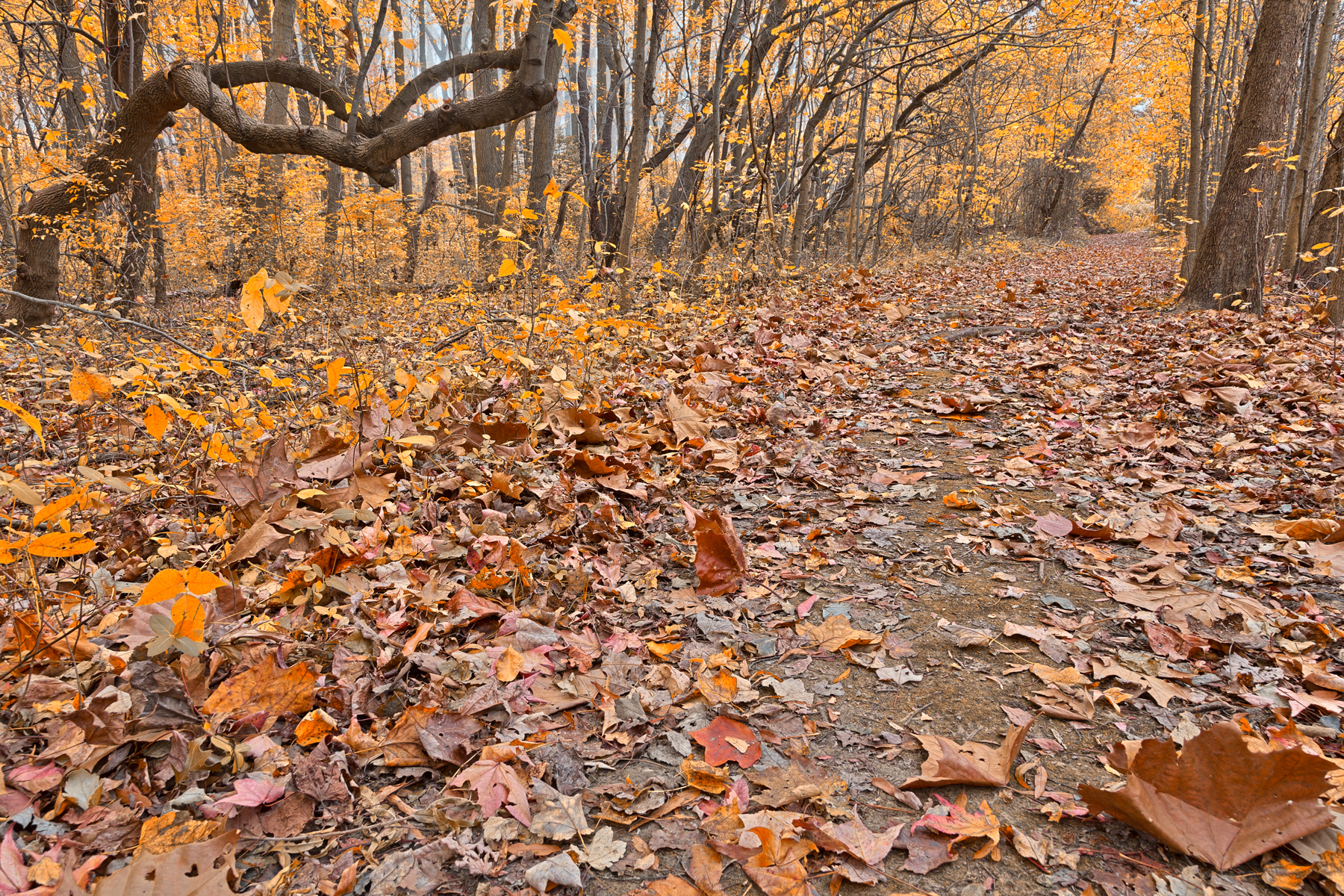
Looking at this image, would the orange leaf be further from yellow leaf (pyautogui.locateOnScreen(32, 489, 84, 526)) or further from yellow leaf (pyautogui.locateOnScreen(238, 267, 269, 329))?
yellow leaf (pyautogui.locateOnScreen(238, 267, 269, 329))

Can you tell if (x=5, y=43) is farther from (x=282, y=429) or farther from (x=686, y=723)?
(x=686, y=723)

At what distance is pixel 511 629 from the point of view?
6.57 ft

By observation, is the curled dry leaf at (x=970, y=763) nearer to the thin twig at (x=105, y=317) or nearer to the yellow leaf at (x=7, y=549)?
the yellow leaf at (x=7, y=549)

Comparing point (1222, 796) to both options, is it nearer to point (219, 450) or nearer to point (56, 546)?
point (56, 546)

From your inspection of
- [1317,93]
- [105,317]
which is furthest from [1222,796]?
[1317,93]

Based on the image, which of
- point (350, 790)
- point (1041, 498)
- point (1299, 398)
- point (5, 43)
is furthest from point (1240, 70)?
point (5, 43)

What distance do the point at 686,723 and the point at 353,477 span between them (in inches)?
65.8

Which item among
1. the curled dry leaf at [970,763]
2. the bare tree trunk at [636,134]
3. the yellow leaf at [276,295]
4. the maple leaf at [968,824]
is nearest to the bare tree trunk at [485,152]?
the bare tree trunk at [636,134]

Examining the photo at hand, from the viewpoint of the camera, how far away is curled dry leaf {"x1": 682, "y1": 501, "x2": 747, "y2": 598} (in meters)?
2.34

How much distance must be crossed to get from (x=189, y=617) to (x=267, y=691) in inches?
11.1

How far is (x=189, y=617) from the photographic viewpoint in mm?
1493

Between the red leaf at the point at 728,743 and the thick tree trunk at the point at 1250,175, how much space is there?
266 inches

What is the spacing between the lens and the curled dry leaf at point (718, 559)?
2336 mm

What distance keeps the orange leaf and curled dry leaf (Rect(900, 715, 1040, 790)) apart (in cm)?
147
